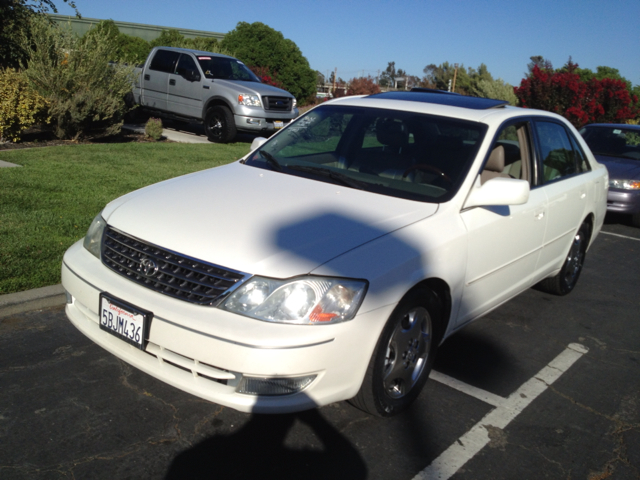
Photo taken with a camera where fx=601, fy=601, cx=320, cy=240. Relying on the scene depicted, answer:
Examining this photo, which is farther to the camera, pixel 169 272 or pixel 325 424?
pixel 325 424

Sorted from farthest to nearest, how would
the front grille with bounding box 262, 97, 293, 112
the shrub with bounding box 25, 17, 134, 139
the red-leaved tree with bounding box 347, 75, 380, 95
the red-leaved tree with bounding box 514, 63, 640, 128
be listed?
the red-leaved tree with bounding box 347, 75, 380, 95 < the red-leaved tree with bounding box 514, 63, 640, 128 < the front grille with bounding box 262, 97, 293, 112 < the shrub with bounding box 25, 17, 134, 139

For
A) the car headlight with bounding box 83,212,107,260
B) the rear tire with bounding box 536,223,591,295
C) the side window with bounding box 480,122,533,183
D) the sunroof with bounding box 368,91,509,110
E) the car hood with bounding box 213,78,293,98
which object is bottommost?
the rear tire with bounding box 536,223,591,295

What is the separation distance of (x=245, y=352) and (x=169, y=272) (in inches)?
24.3

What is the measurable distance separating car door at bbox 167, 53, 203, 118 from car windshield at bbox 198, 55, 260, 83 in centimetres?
23

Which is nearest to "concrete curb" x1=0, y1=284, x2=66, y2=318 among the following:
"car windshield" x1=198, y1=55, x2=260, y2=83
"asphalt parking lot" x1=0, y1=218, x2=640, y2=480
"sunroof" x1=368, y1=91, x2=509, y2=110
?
"asphalt parking lot" x1=0, y1=218, x2=640, y2=480

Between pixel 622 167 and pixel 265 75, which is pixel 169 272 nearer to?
pixel 622 167

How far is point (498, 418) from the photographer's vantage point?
3.46 m

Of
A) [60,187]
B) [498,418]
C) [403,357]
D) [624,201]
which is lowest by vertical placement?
[498,418]

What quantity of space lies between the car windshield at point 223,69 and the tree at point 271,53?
29.4 ft

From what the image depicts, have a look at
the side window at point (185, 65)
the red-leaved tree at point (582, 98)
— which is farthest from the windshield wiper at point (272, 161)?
the red-leaved tree at point (582, 98)

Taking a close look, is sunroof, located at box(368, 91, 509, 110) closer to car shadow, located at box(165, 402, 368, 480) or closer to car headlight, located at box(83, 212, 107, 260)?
car headlight, located at box(83, 212, 107, 260)

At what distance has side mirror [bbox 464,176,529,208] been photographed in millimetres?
3600

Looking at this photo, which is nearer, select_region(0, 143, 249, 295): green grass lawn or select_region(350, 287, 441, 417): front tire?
select_region(350, 287, 441, 417): front tire

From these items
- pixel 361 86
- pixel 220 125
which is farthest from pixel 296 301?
pixel 361 86
